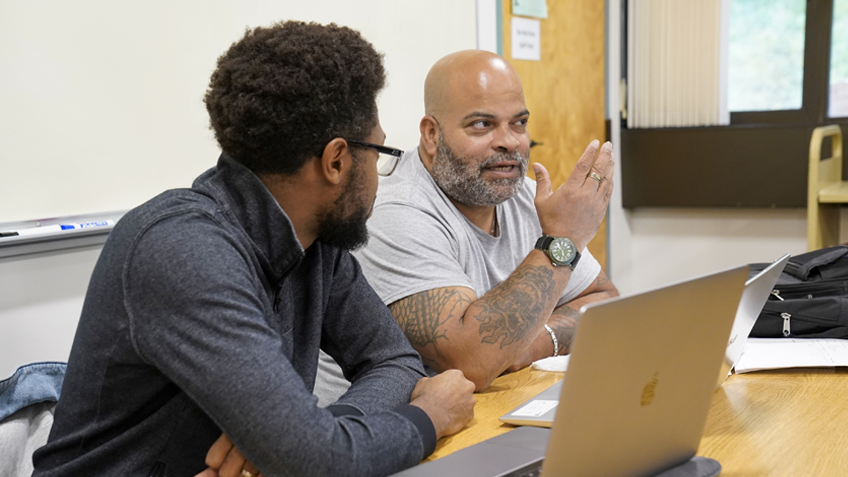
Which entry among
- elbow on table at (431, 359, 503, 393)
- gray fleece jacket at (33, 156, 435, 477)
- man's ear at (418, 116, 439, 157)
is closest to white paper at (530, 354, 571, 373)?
elbow on table at (431, 359, 503, 393)

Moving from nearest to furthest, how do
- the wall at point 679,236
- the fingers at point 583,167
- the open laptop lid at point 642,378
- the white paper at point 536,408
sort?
the open laptop lid at point 642,378 < the white paper at point 536,408 < the fingers at point 583,167 < the wall at point 679,236

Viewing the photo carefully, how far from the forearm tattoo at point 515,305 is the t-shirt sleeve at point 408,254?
83mm

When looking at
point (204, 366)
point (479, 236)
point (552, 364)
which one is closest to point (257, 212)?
point (204, 366)

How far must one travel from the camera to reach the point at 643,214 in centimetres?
382

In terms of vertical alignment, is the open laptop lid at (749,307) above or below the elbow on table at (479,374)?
above

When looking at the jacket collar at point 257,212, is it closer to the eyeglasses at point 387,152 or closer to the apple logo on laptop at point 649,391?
the eyeglasses at point 387,152

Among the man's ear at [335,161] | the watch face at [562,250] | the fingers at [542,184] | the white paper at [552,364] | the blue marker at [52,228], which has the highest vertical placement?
the man's ear at [335,161]

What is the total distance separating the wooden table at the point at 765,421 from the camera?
2.99ft

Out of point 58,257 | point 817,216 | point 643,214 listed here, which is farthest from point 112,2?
point 643,214

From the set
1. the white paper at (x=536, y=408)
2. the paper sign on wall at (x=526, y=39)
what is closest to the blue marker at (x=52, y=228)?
the white paper at (x=536, y=408)

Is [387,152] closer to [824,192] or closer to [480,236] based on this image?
[480,236]

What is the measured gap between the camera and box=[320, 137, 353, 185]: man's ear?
1025mm

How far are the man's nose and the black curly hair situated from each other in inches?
27.5

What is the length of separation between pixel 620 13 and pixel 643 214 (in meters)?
0.99
